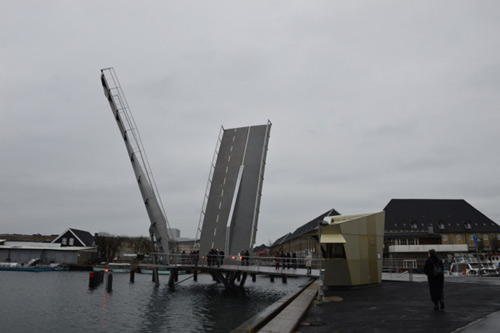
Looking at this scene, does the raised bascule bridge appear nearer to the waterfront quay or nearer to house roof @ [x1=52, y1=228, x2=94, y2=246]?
the waterfront quay

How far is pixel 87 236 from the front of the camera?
7275 centimetres

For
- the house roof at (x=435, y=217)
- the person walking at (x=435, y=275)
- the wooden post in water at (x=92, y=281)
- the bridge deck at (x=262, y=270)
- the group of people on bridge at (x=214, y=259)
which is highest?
the house roof at (x=435, y=217)

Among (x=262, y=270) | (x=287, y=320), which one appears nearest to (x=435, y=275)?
(x=287, y=320)

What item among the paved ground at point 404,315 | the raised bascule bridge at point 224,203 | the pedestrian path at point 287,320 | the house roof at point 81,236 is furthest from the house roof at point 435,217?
the pedestrian path at point 287,320

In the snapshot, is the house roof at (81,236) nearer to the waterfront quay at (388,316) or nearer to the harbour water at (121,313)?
the harbour water at (121,313)

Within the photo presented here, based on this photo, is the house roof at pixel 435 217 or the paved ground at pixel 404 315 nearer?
the paved ground at pixel 404 315

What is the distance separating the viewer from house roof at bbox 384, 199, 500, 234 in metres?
60.0

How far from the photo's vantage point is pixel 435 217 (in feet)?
202

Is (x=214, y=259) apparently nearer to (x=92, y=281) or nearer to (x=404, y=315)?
(x=92, y=281)

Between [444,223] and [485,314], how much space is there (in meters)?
59.7

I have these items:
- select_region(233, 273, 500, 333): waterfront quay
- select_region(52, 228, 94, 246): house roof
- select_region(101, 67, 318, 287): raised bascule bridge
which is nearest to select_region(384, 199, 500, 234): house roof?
select_region(101, 67, 318, 287): raised bascule bridge

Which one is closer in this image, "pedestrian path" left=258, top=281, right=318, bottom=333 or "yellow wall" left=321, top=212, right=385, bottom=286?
"pedestrian path" left=258, top=281, right=318, bottom=333

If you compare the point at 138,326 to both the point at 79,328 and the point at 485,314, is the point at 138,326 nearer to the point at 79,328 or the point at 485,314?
the point at 79,328

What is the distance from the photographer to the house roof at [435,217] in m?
60.0
